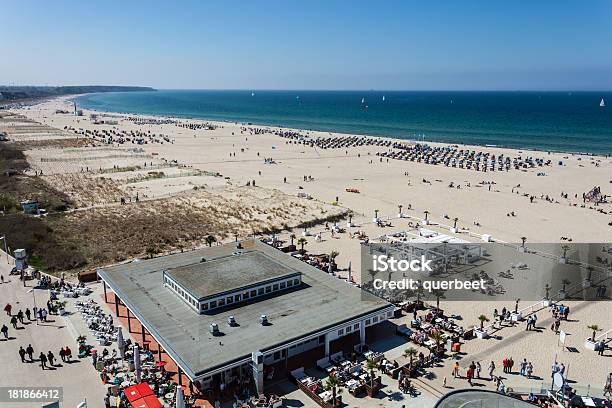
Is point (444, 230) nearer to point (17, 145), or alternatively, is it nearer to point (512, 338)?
point (512, 338)

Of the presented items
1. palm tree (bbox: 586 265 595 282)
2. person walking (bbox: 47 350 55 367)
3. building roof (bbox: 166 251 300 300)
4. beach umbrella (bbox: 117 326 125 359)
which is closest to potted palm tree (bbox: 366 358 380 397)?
building roof (bbox: 166 251 300 300)

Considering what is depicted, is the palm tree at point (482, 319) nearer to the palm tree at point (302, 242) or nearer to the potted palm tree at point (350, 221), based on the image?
the palm tree at point (302, 242)

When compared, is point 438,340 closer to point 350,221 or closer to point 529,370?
point 529,370

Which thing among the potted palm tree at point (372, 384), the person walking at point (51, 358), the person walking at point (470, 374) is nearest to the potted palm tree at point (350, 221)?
the person walking at point (470, 374)

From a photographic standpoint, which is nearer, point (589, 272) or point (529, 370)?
point (529, 370)

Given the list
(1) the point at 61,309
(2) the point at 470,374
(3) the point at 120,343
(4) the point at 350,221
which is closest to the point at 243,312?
(3) the point at 120,343

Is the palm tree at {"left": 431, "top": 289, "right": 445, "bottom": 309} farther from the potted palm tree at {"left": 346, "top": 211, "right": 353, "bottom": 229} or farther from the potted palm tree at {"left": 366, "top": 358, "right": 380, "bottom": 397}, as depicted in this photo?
the potted palm tree at {"left": 346, "top": 211, "right": 353, "bottom": 229}
